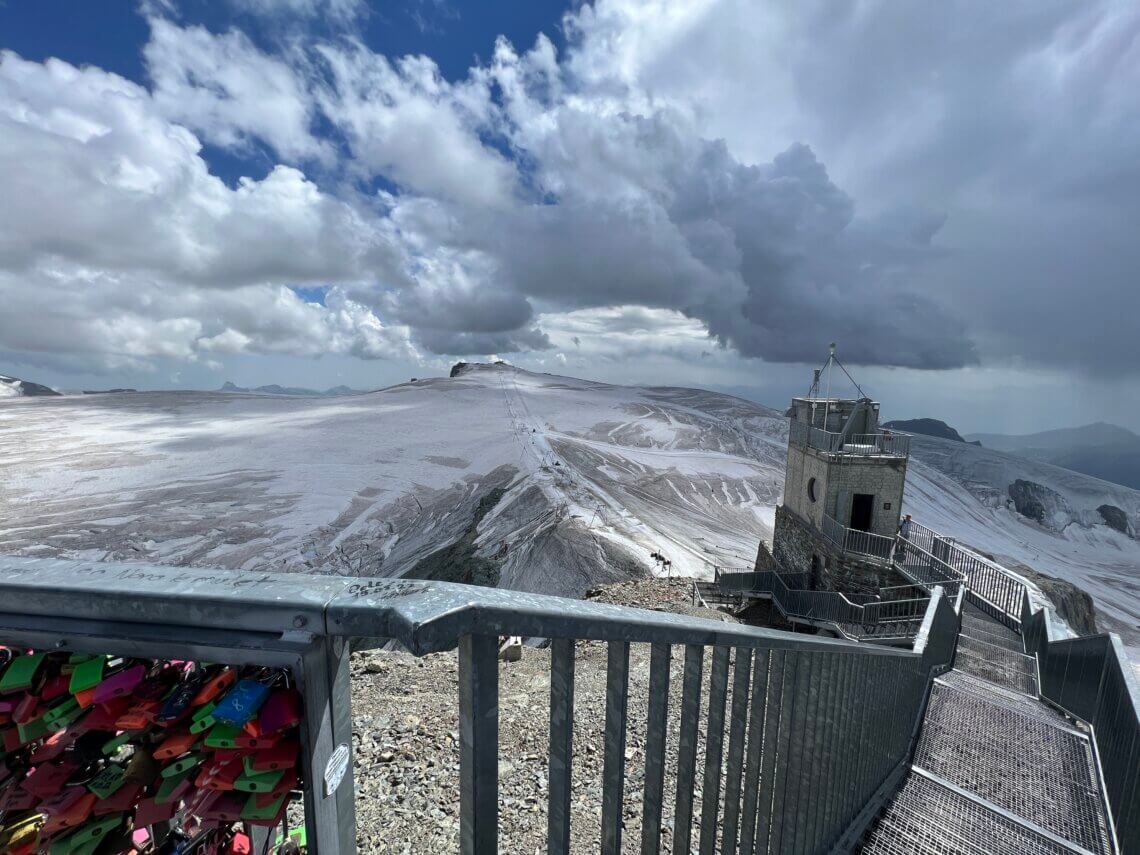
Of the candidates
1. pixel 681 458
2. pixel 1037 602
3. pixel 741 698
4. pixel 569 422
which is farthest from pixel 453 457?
pixel 741 698

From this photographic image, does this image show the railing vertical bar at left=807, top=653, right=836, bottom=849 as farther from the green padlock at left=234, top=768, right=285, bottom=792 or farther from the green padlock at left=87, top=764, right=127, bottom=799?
the green padlock at left=87, top=764, right=127, bottom=799

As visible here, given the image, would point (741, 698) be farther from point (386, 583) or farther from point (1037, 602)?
point (1037, 602)

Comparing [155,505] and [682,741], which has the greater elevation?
[682,741]

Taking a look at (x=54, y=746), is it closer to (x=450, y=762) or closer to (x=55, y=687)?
(x=55, y=687)

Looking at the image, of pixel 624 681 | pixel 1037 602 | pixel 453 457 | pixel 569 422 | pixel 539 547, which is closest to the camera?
pixel 624 681

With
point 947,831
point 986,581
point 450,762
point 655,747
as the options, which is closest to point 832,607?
point 986,581

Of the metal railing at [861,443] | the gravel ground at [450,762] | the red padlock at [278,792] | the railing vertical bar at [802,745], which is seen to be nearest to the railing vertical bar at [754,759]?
the railing vertical bar at [802,745]
